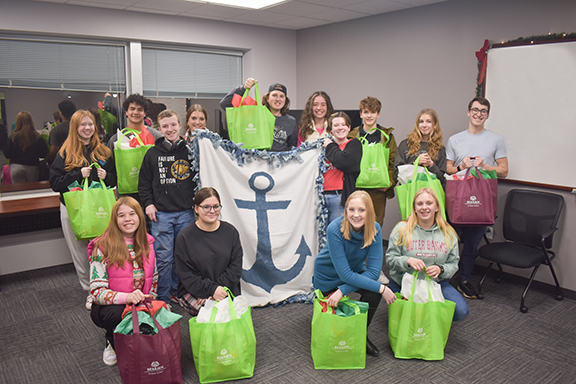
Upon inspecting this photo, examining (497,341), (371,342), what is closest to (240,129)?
(371,342)

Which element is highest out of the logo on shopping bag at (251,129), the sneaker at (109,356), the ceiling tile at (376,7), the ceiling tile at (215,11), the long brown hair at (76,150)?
the ceiling tile at (215,11)

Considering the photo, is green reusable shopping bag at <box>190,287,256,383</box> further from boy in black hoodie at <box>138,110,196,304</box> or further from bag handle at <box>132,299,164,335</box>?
boy in black hoodie at <box>138,110,196,304</box>

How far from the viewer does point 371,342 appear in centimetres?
278

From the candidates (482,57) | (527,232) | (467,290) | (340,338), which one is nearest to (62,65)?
(340,338)

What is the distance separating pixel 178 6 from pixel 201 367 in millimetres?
3736

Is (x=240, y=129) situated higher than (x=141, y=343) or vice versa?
(x=240, y=129)

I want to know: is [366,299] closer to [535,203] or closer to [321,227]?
[321,227]

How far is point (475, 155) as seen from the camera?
11.9ft

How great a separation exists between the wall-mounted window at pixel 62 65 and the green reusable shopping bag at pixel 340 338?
3.72 meters

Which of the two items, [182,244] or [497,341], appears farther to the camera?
[497,341]

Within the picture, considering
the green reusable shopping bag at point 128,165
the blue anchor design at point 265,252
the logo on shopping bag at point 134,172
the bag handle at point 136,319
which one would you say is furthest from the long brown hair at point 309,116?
the bag handle at point 136,319

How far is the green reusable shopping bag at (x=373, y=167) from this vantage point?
3354 millimetres

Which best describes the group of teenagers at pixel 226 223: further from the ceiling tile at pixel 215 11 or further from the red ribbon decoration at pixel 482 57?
the ceiling tile at pixel 215 11

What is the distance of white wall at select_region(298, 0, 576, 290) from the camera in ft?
12.0
